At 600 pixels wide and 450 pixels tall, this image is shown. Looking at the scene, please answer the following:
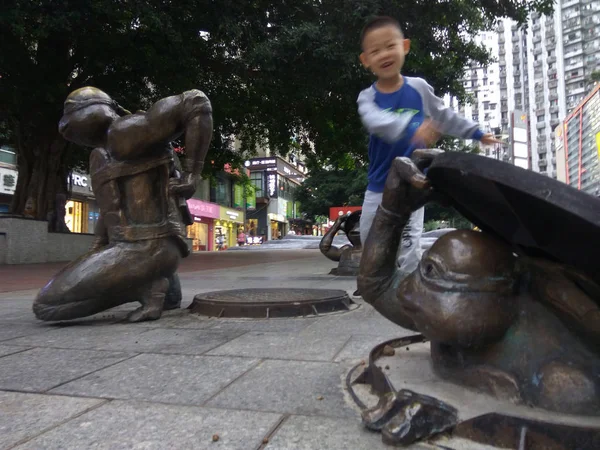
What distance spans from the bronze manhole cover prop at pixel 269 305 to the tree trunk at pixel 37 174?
34.0 ft

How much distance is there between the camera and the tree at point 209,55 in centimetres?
922

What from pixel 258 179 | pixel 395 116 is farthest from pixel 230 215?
pixel 395 116

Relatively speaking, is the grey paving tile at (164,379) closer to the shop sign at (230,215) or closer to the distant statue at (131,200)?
the distant statue at (131,200)

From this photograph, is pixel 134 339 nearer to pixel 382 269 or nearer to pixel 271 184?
pixel 382 269

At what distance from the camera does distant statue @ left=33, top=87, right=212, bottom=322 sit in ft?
11.2

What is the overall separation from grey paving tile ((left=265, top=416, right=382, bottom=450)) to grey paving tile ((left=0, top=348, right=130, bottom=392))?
1109 millimetres

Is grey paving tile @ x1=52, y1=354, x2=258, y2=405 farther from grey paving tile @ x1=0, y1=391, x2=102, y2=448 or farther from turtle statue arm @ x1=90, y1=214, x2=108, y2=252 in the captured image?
turtle statue arm @ x1=90, y1=214, x2=108, y2=252

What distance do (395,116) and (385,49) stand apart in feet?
1.03

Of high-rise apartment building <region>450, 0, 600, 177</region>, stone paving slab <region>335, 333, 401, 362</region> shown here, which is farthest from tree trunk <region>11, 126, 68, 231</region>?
high-rise apartment building <region>450, 0, 600, 177</region>

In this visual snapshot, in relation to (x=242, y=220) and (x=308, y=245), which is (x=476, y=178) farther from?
(x=242, y=220)

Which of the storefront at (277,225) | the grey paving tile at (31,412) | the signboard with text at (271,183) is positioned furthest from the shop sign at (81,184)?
the storefront at (277,225)

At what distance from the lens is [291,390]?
1.89 m

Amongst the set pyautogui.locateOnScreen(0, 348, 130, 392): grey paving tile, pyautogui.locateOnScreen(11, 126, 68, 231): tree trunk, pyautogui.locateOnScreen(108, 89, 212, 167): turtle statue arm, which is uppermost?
pyautogui.locateOnScreen(11, 126, 68, 231): tree trunk

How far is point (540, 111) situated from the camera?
75.6 meters
